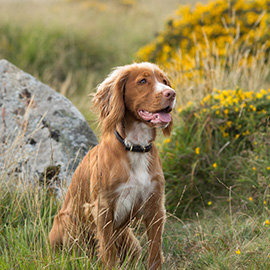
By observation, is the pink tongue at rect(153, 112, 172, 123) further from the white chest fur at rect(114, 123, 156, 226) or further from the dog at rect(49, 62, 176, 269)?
the white chest fur at rect(114, 123, 156, 226)

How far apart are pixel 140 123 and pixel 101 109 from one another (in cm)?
32

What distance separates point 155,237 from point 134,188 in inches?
15.8

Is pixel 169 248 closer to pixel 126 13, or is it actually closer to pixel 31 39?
pixel 31 39

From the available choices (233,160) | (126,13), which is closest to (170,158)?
(233,160)

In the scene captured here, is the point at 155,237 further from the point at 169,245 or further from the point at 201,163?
the point at 201,163

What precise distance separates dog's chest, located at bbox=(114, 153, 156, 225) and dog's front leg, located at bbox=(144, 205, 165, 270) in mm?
144

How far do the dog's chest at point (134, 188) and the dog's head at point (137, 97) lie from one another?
27 centimetres

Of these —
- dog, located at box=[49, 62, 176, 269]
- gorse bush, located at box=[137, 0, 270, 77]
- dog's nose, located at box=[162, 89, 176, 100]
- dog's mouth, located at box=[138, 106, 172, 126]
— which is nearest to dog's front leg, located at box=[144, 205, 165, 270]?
dog, located at box=[49, 62, 176, 269]

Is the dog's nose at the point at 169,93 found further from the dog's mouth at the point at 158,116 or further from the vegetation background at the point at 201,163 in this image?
the vegetation background at the point at 201,163

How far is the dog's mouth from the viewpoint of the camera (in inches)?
100

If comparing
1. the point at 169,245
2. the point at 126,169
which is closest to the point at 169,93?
the point at 126,169

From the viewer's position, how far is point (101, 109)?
2803 mm

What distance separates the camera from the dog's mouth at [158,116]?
100 inches

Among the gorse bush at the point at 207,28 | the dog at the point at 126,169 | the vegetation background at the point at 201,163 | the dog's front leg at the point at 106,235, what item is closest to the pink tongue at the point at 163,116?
the dog at the point at 126,169
